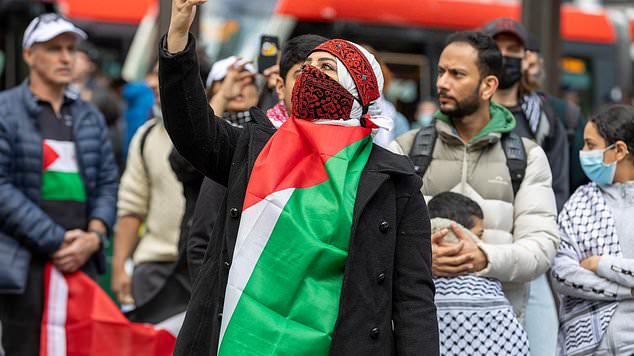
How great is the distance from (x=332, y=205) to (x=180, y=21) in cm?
74

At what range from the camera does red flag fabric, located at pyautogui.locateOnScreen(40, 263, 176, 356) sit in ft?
19.5

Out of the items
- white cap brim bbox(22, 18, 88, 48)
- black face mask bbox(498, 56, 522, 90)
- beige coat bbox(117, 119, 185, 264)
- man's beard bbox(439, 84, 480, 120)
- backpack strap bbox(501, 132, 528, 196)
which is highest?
white cap brim bbox(22, 18, 88, 48)

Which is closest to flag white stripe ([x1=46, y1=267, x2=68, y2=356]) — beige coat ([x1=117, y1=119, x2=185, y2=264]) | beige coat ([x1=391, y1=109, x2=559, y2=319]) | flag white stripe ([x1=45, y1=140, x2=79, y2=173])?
flag white stripe ([x1=45, y1=140, x2=79, y2=173])

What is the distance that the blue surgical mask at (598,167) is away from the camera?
4848 mm

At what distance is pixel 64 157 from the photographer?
607cm

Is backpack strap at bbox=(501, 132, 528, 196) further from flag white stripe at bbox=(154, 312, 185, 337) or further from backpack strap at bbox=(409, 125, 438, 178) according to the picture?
flag white stripe at bbox=(154, 312, 185, 337)

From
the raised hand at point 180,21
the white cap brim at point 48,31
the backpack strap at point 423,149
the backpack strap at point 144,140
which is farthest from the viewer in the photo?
the backpack strap at point 144,140

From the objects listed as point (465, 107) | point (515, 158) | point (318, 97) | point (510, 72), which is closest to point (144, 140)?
point (510, 72)

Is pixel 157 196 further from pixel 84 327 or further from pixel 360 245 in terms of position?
pixel 360 245

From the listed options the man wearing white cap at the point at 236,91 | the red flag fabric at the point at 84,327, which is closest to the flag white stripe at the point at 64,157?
the red flag fabric at the point at 84,327

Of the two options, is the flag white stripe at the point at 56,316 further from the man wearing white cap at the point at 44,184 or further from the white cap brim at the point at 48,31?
the white cap brim at the point at 48,31

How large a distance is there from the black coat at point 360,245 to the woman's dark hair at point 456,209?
81 centimetres

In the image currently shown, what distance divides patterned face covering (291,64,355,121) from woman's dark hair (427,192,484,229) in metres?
1.02

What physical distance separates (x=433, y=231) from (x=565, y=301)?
0.85 m
